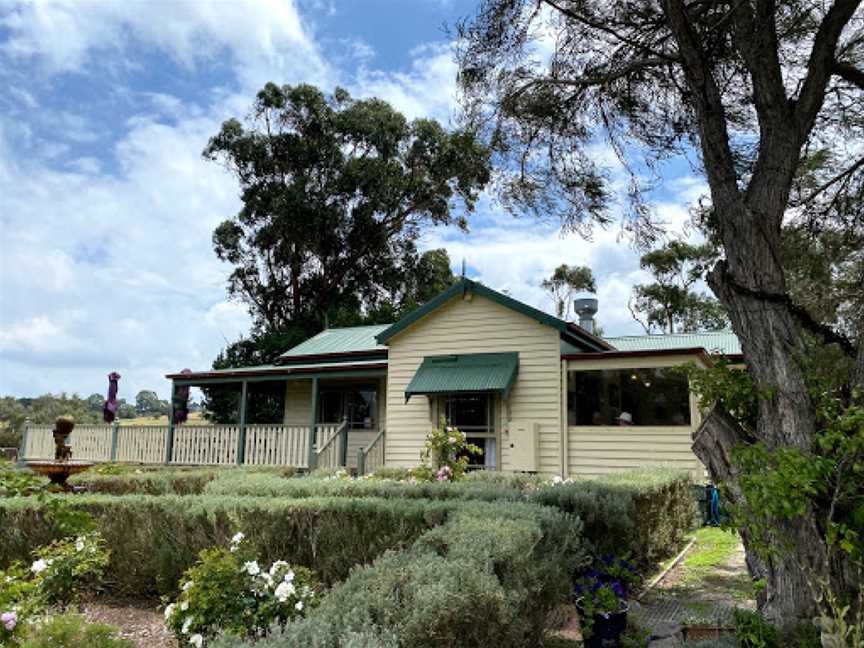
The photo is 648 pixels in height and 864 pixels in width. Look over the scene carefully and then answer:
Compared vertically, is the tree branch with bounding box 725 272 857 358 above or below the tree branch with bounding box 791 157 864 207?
below

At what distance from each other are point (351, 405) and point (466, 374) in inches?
218

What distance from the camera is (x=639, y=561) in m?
7.02

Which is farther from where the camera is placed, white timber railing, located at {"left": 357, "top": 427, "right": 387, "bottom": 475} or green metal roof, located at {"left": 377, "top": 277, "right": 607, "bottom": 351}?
white timber railing, located at {"left": 357, "top": 427, "right": 387, "bottom": 475}

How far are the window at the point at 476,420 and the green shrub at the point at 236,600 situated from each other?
10.1 m

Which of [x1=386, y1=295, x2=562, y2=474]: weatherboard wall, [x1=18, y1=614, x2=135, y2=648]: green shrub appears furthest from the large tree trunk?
[x1=386, y1=295, x2=562, y2=474]: weatherboard wall

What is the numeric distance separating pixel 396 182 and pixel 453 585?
29.7 meters

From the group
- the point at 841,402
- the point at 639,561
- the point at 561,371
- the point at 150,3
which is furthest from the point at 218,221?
the point at 841,402

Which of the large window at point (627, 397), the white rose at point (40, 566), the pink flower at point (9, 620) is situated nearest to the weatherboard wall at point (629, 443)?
the large window at point (627, 397)

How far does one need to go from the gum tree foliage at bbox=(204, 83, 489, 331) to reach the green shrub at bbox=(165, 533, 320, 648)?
26.5m

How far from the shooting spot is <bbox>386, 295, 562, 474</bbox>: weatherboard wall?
1311 centimetres

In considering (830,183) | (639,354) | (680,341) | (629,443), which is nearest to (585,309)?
(680,341)

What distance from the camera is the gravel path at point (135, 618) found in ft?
16.0

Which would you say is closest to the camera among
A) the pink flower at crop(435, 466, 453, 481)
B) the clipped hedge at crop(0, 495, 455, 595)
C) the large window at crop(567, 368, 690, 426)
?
the clipped hedge at crop(0, 495, 455, 595)

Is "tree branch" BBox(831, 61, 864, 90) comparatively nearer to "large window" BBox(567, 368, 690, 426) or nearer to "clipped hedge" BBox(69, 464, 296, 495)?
"large window" BBox(567, 368, 690, 426)
